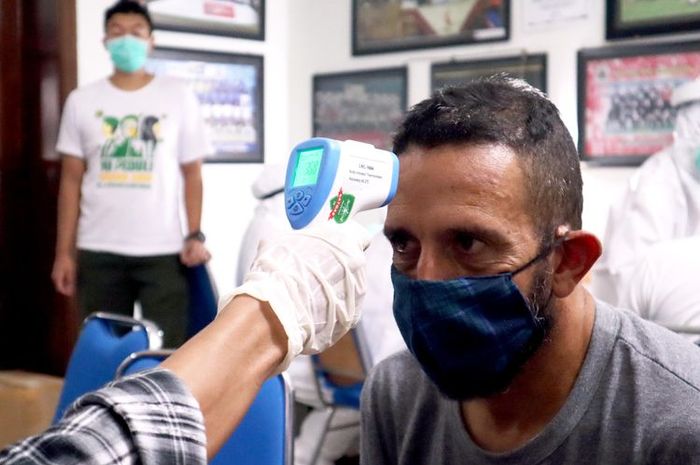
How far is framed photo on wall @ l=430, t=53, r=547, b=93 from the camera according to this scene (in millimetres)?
4047

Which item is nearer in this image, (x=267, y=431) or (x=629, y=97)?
(x=267, y=431)

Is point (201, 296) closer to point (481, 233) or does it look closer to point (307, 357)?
point (307, 357)

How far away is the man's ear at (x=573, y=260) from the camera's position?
45.5 inches

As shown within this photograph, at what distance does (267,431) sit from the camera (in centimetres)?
138

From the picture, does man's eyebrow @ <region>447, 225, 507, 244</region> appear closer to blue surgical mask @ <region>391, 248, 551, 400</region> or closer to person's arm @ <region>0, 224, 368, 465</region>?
blue surgical mask @ <region>391, 248, 551, 400</region>

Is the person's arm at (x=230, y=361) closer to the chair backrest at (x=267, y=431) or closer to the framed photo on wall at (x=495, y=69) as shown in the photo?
the chair backrest at (x=267, y=431)

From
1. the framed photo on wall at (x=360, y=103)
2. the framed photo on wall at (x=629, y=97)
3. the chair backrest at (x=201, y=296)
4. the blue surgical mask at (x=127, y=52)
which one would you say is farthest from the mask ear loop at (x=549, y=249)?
the framed photo on wall at (x=360, y=103)

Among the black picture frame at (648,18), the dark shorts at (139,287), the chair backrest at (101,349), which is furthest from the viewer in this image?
the black picture frame at (648,18)

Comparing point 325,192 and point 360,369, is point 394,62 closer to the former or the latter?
point 360,369

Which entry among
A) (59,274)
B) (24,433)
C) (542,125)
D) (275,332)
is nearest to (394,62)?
(59,274)

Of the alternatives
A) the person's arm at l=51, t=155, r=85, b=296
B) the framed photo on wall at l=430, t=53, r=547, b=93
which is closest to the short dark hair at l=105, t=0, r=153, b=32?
the person's arm at l=51, t=155, r=85, b=296

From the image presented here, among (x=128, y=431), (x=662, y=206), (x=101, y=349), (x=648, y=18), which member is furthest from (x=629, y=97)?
(x=128, y=431)

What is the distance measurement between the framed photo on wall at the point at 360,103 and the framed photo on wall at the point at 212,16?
0.49 metres

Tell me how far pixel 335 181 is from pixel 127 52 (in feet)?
7.98
